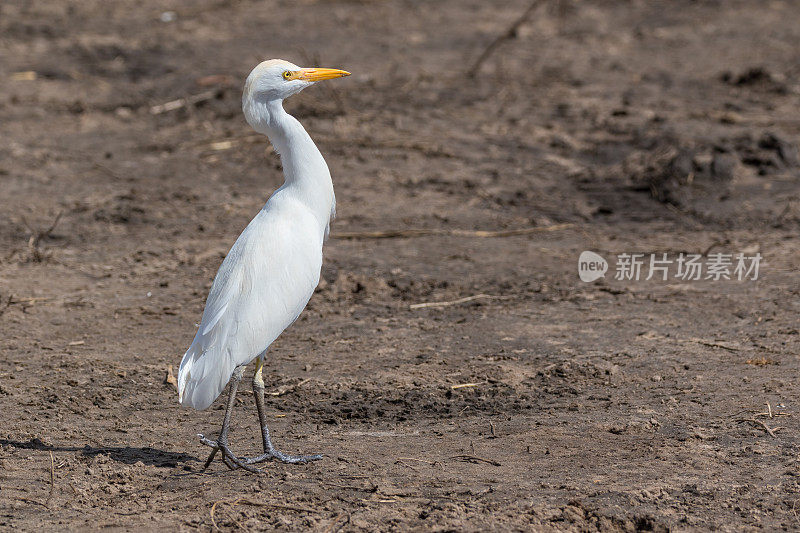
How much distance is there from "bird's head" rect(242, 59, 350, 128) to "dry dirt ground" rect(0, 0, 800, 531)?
166cm

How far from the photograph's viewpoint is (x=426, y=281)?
698cm

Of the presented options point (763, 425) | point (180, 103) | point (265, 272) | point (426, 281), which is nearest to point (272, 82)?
point (265, 272)

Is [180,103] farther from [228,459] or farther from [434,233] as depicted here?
[228,459]

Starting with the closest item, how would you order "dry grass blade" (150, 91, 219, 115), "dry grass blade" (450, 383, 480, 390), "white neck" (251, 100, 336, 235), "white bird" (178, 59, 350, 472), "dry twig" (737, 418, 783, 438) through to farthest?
"white bird" (178, 59, 350, 472), "white neck" (251, 100, 336, 235), "dry twig" (737, 418, 783, 438), "dry grass blade" (450, 383, 480, 390), "dry grass blade" (150, 91, 219, 115)

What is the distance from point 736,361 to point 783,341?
1.42ft

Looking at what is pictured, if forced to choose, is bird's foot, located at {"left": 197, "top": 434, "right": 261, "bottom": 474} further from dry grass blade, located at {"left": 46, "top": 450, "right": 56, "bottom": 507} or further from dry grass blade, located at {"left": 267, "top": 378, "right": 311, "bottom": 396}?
dry grass blade, located at {"left": 267, "top": 378, "right": 311, "bottom": 396}

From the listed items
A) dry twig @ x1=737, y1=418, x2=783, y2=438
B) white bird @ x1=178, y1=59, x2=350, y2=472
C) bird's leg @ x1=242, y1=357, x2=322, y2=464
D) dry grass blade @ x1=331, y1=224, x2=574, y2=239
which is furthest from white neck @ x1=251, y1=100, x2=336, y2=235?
dry grass blade @ x1=331, y1=224, x2=574, y2=239

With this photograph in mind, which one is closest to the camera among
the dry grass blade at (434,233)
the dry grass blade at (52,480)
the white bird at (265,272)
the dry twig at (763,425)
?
the dry grass blade at (52,480)

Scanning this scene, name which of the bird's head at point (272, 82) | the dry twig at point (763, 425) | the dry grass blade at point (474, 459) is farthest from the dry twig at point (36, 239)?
the dry twig at point (763, 425)

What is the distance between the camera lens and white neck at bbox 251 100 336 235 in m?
4.69

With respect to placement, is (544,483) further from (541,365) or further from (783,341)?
(783,341)

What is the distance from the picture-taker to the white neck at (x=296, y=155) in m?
4.69

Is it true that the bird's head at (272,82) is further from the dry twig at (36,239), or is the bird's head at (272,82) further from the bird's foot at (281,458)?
the dry twig at (36,239)

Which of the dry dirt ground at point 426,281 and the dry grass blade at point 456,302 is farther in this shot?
the dry grass blade at point 456,302
